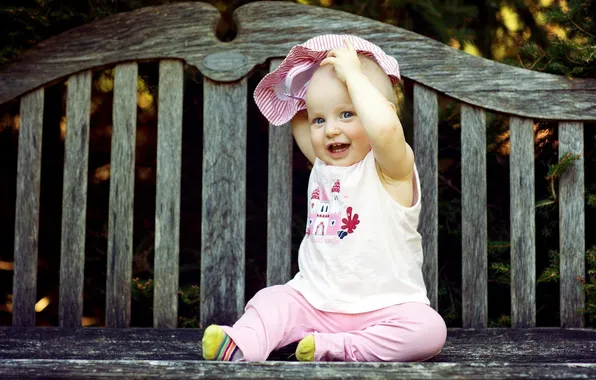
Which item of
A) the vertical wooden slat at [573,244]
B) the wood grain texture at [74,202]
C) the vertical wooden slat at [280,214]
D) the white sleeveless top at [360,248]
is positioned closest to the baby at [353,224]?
the white sleeveless top at [360,248]

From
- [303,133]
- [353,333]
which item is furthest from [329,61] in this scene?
[353,333]

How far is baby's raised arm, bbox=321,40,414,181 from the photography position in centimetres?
184

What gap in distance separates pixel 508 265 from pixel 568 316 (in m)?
0.25

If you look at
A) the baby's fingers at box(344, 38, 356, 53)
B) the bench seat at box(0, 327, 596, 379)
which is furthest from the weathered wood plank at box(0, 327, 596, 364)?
the baby's fingers at box(344, 38, 356, 53)

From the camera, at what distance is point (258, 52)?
2.40 meters

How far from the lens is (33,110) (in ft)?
7.98

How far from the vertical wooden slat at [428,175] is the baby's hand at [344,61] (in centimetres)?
43

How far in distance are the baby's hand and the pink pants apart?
56cm

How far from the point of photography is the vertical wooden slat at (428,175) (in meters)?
2.32

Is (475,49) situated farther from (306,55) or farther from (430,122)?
(306,55)

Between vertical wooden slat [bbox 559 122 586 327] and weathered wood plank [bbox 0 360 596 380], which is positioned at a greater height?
vertical wooden slat [bbox 559 122 586 327]

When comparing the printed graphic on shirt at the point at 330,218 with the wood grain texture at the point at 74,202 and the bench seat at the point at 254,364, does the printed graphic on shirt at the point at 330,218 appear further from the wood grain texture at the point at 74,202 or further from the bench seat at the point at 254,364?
the wood grain texture at the point at 74,202

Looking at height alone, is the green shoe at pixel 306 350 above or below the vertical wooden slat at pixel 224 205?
below

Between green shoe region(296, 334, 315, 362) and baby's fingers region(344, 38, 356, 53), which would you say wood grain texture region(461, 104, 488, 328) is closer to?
baby's fingers region(344, 38, 356, 53)
